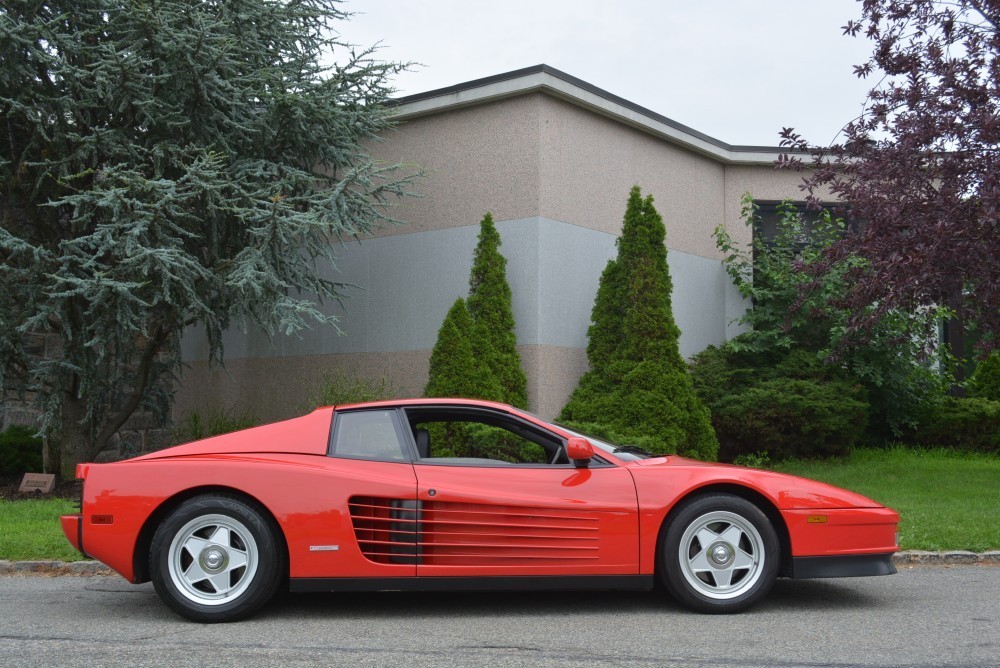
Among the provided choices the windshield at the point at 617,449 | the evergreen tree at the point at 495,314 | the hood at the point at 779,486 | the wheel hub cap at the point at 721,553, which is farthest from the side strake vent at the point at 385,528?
the evergreen tree at the point at 495,314

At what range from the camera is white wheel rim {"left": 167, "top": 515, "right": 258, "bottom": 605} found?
584 centimetres

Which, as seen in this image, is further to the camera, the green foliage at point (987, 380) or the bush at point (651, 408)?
the green foliage at point (987, 380)

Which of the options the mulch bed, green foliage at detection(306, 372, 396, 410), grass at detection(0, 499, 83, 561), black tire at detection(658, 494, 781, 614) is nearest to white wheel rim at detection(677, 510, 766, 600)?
black tire at detection(658, 494, 781, 614)

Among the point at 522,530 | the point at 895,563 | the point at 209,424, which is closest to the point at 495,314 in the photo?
the point at 209,424

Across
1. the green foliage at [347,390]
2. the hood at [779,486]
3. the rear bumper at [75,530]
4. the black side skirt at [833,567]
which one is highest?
the green foliage at [347,390]

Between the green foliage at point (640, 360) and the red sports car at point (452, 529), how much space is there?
5.74 metres

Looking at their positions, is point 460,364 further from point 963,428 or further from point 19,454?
point 963,428

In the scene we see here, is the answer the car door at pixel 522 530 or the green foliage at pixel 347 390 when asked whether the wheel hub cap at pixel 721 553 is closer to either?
the car door at pixel 522 530

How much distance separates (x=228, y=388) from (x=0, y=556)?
8.75m

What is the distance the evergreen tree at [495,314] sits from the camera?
1269 centimetres

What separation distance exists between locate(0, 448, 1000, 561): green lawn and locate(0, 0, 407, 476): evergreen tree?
2.14 m

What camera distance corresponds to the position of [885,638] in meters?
5.33

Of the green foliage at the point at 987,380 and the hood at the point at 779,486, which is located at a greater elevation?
the green foliage at the point at 987,380

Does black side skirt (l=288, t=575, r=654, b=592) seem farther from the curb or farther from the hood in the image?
the curb
